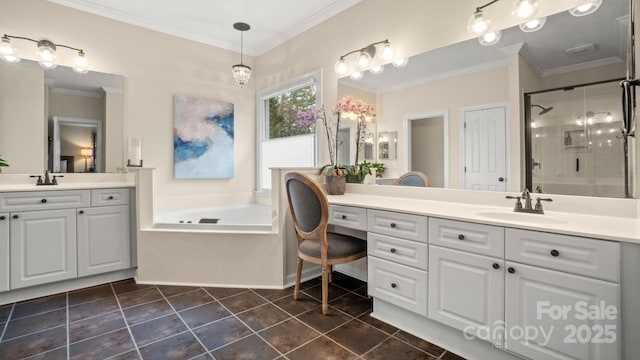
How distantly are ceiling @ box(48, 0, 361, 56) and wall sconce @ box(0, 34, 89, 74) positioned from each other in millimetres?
410

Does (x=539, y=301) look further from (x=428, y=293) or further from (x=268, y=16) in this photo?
(x=268, y=16)

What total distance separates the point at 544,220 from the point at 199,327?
2.05 m

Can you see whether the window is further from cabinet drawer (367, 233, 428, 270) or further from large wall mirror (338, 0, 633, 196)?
cabinet drawer (367, 233, 428, 270)

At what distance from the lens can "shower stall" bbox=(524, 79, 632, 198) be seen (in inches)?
61.8

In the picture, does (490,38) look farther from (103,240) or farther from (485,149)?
(103,240)

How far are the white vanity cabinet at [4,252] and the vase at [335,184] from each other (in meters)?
2.44

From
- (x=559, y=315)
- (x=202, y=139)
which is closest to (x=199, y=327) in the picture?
(x=559, y=315)

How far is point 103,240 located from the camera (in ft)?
8.60

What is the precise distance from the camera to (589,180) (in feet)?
5.40

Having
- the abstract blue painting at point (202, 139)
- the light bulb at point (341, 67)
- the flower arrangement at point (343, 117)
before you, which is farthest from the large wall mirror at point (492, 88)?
the abstract blue painting at point (202, 139)

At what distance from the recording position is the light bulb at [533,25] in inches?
69.9

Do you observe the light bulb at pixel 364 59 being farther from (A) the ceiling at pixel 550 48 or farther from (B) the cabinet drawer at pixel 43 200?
(B) the cabinet drawer at pixel 43 200

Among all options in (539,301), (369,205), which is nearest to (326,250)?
(369,205)

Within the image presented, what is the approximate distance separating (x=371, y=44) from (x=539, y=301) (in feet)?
7.32
